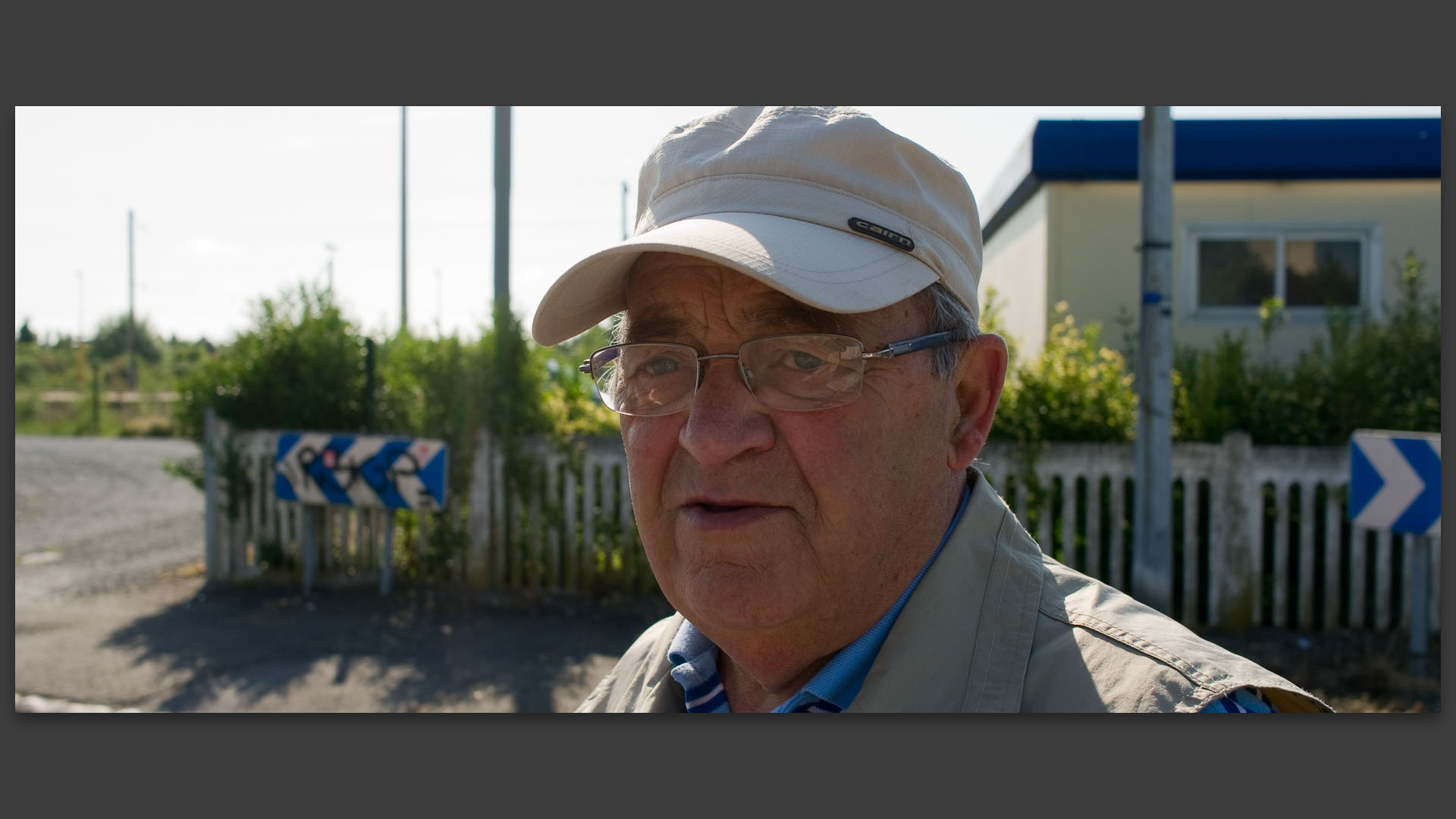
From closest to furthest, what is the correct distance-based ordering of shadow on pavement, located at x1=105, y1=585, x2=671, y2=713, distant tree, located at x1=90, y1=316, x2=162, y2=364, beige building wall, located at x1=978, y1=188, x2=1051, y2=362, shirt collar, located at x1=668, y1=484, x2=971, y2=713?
1. shirt collar, located at x1=668, y1=484, x2=971, y2=713
2. shadow on pavement, located at x1=105, y1=585, x2=671, y2=713
3. beige building wall, located at x1=978, y1=188, x2=1051, y2=362
4. distant tree, located at x1=90, y1=316, x2=162, y2=364

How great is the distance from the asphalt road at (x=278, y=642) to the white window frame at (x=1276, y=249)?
15.7 feet

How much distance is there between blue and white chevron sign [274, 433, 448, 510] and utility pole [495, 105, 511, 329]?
3.39 ft

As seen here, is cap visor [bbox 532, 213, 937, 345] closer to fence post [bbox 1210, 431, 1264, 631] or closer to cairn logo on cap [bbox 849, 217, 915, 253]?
cairn logo on cap [bbox 849, 217, 915, 253]

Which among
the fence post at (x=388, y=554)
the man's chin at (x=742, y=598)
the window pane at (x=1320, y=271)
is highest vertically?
the window pane at (x=1320, y=271)

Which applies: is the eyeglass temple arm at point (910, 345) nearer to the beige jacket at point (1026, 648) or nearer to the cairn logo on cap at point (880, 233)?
the cairn logo on cap at point (880, 233)

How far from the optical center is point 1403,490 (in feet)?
13.9

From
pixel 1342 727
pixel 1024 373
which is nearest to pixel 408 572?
pixel 1024 373

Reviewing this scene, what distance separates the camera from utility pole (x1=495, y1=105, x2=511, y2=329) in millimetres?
6422

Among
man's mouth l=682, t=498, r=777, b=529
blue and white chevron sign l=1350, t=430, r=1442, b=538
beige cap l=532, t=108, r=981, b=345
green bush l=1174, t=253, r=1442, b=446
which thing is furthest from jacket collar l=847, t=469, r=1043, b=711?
green bush l=1174, t=253, r=1442, b=446

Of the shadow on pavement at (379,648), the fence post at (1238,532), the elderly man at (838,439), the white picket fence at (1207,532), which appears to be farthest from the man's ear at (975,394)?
the fence post at (1238,532)

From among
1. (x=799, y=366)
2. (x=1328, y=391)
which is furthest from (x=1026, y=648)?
(x=1328, y=391)

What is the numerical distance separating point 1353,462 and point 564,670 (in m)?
3.95

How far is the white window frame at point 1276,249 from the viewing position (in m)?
7.08

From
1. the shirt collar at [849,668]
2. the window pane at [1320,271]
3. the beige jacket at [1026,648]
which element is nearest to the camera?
the beige jacket at [1026,648]
